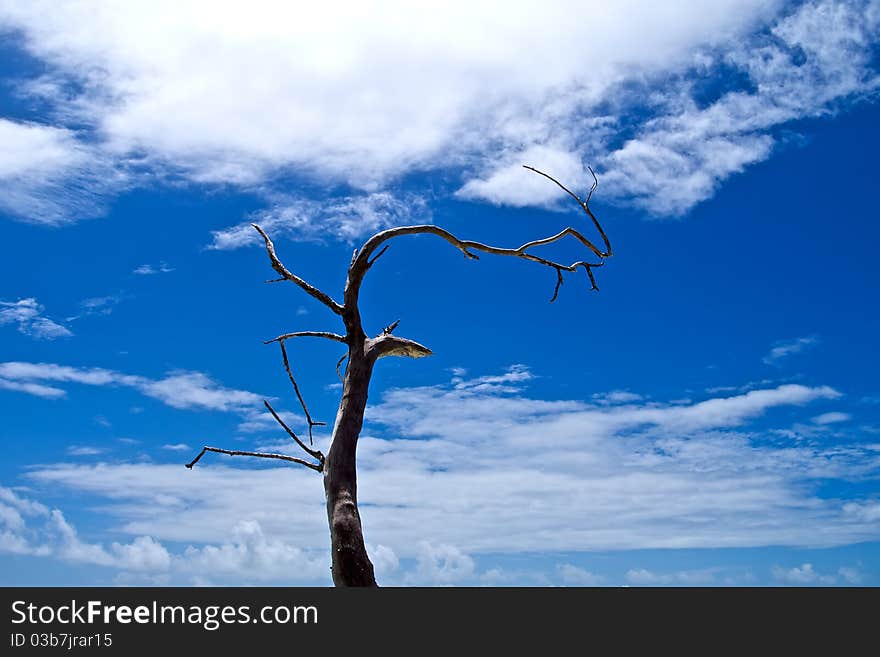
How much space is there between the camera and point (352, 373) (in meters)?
9.86

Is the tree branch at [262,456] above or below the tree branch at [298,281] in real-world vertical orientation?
below

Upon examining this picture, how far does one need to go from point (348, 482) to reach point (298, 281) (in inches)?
106

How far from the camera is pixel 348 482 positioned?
9.27m

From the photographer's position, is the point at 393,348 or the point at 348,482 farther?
the point at 393,348

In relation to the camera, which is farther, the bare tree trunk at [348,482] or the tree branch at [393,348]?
the tree branch at [393,348]

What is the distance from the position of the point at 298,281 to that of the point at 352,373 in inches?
56.6

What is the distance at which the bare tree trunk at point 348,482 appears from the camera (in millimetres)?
8836

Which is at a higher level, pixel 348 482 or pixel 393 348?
pixel 393 348
